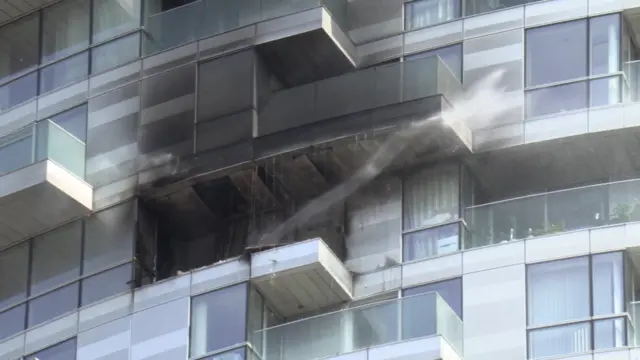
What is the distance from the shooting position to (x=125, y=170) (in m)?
46.6

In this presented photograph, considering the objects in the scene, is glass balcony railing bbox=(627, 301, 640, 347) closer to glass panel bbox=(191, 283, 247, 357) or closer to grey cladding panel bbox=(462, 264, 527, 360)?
grey cladding panel bbox=(462, 264, 527, 360)

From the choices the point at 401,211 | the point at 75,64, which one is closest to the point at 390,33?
the point at 401,211

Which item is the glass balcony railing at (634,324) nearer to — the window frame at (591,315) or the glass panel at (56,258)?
the window frame at (591,315)

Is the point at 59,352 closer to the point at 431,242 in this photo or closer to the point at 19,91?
the point at 19,91

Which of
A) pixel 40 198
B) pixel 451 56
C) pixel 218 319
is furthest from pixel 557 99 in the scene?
pixel 40 198

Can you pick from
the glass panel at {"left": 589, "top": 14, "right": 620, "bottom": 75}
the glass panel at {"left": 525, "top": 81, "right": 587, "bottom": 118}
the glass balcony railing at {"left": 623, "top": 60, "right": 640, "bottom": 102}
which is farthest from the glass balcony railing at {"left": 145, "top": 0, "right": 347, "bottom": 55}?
the glass balcony railing at {"left": 623, "top": 60, "right": 640, "bottom": 102}

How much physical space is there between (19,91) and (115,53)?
262 centimetres

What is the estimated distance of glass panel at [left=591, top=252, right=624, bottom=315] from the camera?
41688 millimetres

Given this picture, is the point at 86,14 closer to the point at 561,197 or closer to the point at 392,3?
the point at 392,3

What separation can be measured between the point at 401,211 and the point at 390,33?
12.8ft

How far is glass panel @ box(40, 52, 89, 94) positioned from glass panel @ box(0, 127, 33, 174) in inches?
95.3

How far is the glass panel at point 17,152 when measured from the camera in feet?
152

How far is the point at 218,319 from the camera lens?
43.7m

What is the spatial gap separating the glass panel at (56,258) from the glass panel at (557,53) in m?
9.41
